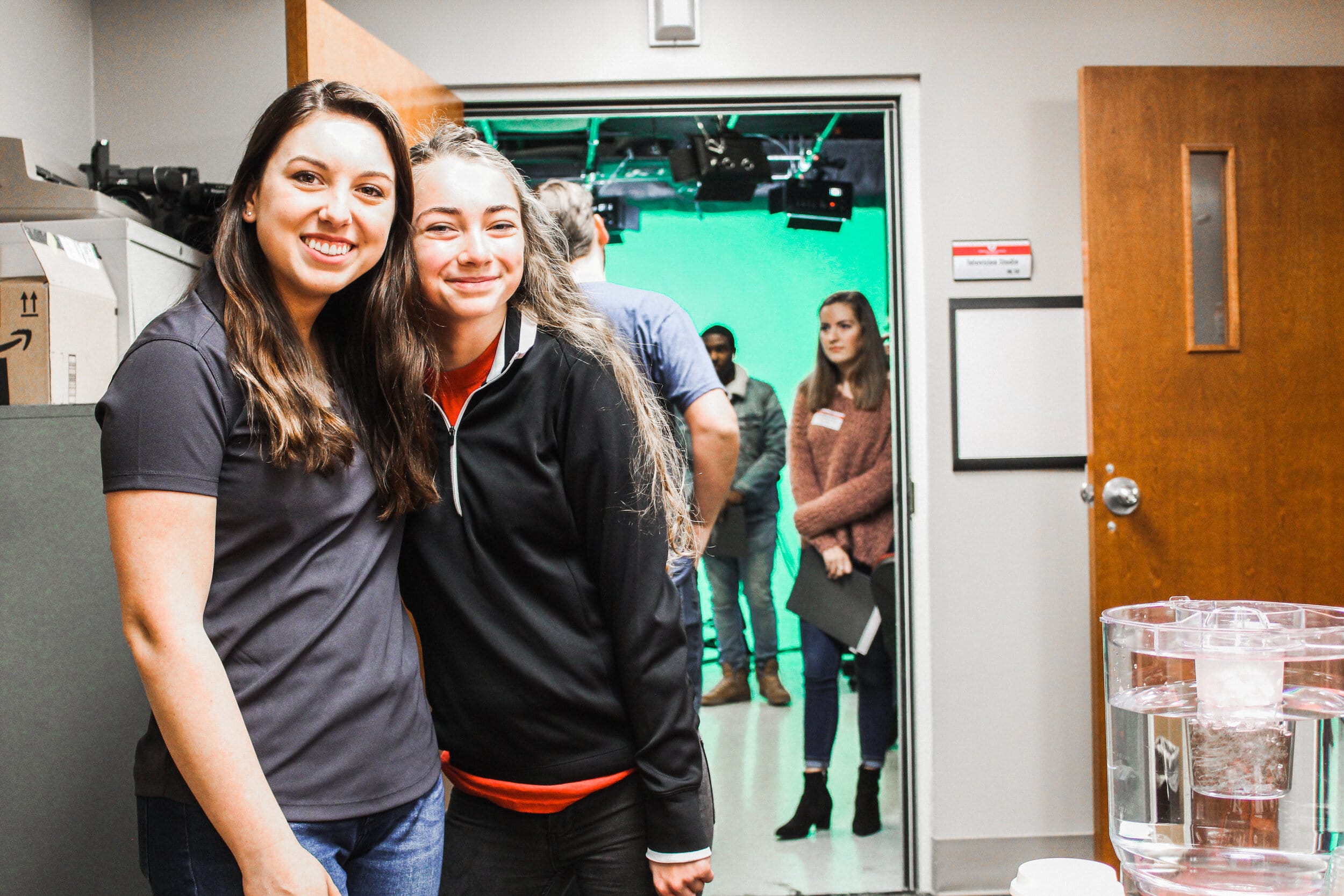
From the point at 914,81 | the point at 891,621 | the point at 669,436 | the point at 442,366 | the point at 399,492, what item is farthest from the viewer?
the point at 891,621

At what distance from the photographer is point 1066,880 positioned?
74cm

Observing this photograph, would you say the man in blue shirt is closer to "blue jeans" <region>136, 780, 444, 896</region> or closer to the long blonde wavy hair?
the long blonde wavy hair

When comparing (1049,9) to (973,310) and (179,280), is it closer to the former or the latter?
(973,310)

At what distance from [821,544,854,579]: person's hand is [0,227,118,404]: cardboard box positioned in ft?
7.26

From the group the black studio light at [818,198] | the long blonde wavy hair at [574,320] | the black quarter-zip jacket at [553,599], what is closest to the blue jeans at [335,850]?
the black quarter-zip jacket at [553,599]

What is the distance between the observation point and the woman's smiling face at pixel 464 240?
110 centimetres

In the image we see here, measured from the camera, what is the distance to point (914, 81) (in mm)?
2424

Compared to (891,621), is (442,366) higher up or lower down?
higher up

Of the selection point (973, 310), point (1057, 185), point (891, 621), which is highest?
point (1057, 185)

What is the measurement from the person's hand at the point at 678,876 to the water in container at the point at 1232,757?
438 millimetres

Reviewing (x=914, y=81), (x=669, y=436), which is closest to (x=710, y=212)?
(x=914, y=81)

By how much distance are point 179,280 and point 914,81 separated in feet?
5.87

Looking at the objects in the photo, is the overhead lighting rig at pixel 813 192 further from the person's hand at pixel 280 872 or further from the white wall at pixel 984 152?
the person's hand at pixel 280 872

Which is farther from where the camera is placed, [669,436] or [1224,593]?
[1224,593]
